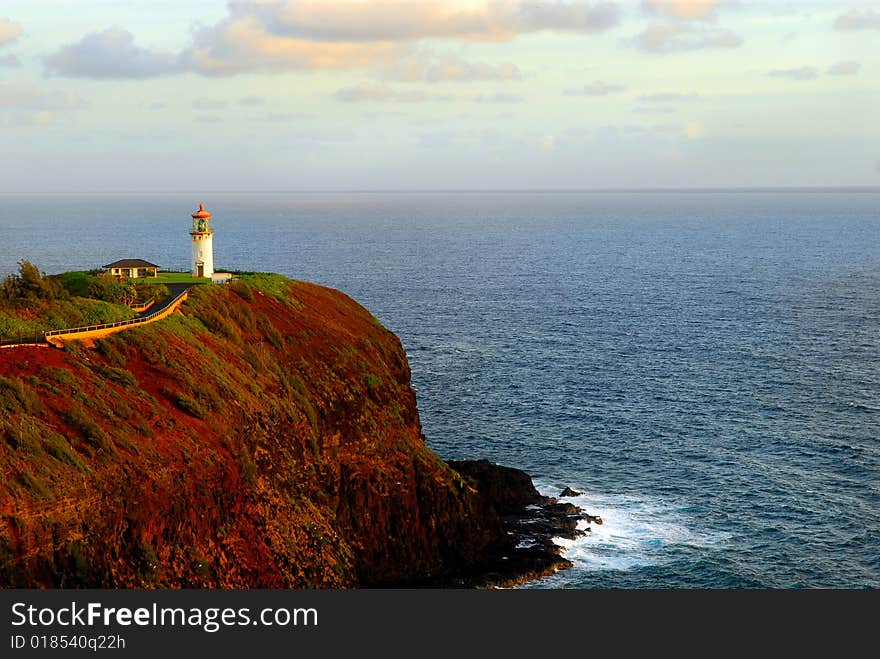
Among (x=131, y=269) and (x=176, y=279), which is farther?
(x=176, y=279)

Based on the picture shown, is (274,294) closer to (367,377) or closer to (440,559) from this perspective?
(367,377)

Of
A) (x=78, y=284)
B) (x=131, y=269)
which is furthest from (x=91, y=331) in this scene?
(x=131, y=269)

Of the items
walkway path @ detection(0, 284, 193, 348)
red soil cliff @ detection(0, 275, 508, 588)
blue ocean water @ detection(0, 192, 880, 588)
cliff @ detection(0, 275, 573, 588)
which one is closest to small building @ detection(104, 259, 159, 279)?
cliff @ detection(0, 275, 573, 588)

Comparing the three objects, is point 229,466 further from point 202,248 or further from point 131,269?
point 202,248

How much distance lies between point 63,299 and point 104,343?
31.9 ft

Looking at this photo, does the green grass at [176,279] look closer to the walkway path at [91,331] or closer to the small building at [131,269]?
the small building at [131,269]

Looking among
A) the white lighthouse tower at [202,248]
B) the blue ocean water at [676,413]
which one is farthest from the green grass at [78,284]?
the blue ocean water at [676,413]

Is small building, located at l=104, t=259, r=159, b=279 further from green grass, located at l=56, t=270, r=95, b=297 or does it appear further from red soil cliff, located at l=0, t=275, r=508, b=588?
red soil cliff, located at l=0, t=275, r=508, b=588

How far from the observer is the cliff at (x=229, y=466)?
39.7 meters

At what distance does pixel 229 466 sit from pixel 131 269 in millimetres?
34534

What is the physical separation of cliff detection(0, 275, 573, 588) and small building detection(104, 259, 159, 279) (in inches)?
438

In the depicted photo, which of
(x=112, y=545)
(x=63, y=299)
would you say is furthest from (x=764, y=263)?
(x=112, y=545)

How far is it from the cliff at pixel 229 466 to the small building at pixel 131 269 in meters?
11.1

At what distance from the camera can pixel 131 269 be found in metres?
75.9
